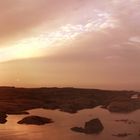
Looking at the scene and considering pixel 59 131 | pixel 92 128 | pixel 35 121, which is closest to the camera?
pixel 92 128

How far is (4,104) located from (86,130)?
32.4 meters

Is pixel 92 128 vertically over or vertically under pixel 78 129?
over

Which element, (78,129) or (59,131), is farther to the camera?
(78,129)

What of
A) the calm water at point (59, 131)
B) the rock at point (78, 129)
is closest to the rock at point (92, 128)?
the rock at point (78, 129)

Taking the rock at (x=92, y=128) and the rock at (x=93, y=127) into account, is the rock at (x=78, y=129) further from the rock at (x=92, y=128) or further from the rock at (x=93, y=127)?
the rock at (x=93, y=127)

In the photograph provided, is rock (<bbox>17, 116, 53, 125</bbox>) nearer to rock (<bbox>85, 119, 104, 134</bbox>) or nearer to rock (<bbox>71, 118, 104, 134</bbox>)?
rock (<bbox>71, 118, 104, 134</bbox>)

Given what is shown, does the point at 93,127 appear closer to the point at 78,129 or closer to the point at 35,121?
the point at 78,129

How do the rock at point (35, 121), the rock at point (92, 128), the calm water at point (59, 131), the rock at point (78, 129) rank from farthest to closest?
the rock at point (35, 121) → the rock at point (78, 129) → the rock at point (92, 128) → the calm water at point (59, 131)

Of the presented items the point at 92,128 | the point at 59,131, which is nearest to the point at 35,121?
the point at 59,131

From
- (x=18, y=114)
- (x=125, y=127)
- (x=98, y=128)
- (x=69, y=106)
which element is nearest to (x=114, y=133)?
(x=98, y=128)

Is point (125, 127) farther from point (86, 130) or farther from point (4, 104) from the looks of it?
point (4, 104)

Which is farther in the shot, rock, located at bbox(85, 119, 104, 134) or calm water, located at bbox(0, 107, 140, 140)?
rock, located at bbox(85, 119, 104, 134)

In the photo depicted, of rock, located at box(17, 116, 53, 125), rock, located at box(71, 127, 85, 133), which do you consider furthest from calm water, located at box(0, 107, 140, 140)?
rock, located at box(17, 116, 53, 125)

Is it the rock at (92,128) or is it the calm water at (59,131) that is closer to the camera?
the calm water at (59,131)
